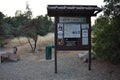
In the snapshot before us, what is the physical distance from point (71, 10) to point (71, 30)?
90 cm

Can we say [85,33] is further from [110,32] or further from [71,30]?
[110,32]

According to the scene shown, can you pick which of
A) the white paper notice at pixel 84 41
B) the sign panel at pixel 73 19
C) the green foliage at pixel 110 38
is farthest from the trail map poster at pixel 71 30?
the green foliage at pixel 110 38

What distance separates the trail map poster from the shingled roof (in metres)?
0.46

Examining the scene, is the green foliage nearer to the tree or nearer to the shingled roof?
the tree

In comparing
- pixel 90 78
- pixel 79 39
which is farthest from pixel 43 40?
pixel 90 78

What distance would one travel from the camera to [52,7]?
9.42m

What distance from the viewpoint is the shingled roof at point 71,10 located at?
937 centimetres

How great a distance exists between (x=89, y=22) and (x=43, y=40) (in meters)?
15.5

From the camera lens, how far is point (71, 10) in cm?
946

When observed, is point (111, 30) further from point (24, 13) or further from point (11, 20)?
point (11, 20)

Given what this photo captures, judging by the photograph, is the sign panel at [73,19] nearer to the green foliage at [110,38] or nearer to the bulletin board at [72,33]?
the bulletin board at [72,33]

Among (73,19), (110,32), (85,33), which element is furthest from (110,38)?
(73,19)

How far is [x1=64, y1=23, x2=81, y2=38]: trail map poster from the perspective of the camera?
9.91 metres

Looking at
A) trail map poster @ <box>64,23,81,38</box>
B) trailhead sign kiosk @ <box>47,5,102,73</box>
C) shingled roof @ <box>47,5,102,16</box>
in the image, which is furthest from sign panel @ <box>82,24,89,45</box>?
shingled roof @ <box>47,5,102,16</box>
